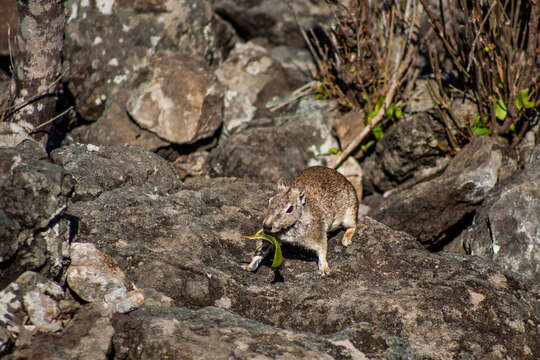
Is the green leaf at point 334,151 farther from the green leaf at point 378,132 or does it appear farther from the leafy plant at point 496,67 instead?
the leafy plant at point 496,67

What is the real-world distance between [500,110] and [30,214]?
7.06 meters

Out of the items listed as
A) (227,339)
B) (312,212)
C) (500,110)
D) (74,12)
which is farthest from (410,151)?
(74,12)

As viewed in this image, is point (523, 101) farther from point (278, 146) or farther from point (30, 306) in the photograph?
point (30, 306)

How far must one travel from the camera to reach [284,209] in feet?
17.5

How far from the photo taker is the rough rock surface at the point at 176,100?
28.8ft

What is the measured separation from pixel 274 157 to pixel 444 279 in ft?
13.2

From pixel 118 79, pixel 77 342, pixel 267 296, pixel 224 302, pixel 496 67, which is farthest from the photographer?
pixel 118 79

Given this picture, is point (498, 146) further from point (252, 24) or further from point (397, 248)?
point (252, 24)

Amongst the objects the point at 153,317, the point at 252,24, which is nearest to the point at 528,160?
the point at 153,317

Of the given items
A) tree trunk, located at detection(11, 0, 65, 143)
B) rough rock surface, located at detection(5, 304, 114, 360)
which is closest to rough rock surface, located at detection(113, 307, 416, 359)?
rough rock surface, located at detection(5, 304, 114, 360)

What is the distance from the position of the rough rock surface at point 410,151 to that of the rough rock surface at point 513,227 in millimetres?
1842

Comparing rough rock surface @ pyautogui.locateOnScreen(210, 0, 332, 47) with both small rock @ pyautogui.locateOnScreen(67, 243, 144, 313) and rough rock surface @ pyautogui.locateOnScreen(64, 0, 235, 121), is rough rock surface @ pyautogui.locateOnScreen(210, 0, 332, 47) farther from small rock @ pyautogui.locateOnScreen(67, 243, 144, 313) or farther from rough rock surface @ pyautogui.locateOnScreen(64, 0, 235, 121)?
small rock @ pyautogui.locateOnScreen(67, 243, 144, 313)

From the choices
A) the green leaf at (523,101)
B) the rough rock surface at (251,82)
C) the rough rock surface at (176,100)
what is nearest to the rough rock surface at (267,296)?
the rough rock surface at (176,100)

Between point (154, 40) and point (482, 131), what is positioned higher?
point (154, 40)
